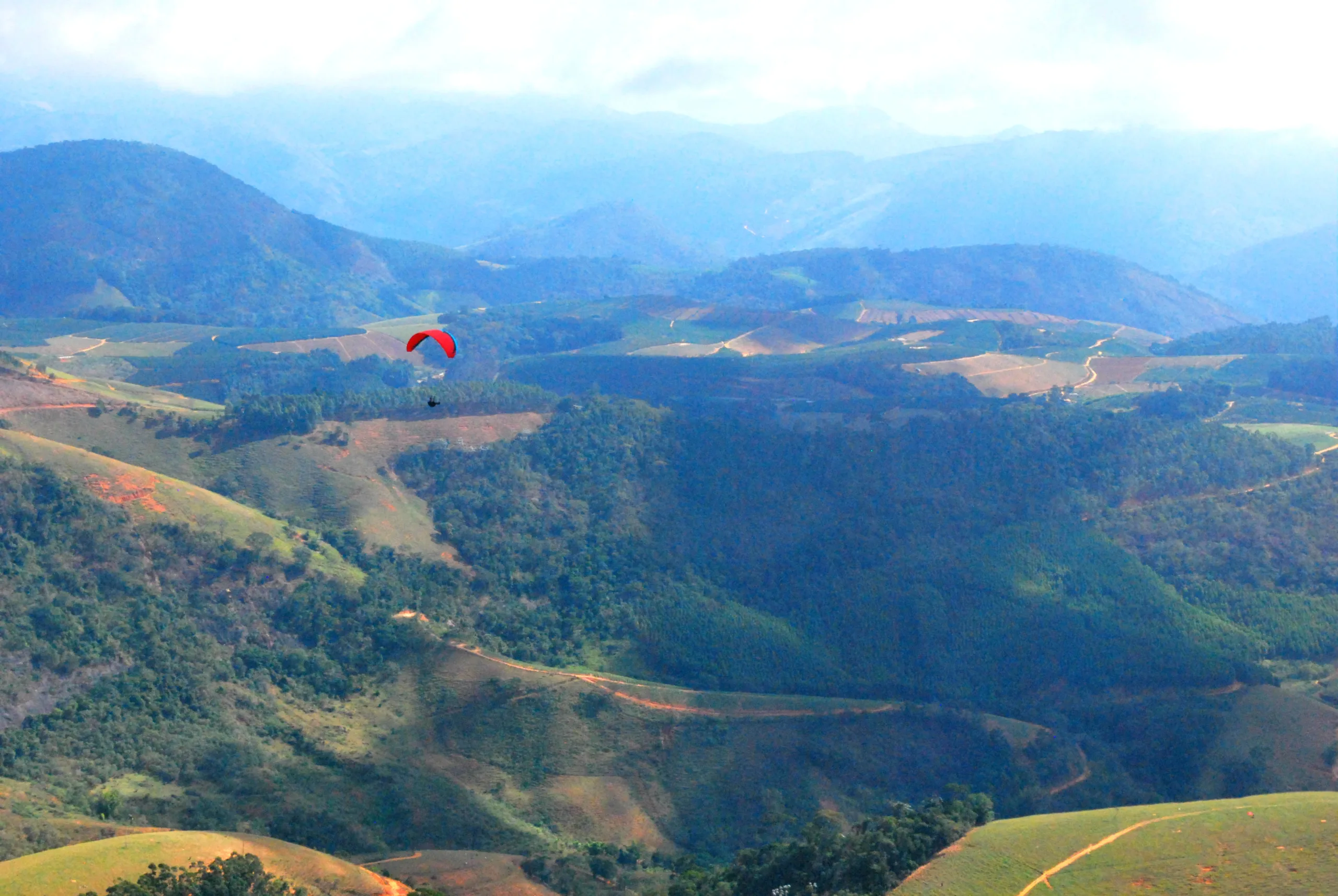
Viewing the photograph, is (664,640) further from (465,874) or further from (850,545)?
(465,874)

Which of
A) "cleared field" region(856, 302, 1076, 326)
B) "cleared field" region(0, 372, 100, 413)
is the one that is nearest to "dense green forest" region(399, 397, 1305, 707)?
"cleared field" region(0, 372, 100, 413)

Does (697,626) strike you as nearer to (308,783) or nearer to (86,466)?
(308,783)

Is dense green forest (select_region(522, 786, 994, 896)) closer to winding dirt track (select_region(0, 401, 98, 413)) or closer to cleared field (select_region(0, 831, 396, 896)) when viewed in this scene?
cleared field (select_region(0, 831, 396, 896))

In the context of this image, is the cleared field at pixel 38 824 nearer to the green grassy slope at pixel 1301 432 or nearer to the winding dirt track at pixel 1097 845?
the winding dirt track at pixel 1097 845

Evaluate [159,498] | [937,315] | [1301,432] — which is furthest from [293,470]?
[937,315]

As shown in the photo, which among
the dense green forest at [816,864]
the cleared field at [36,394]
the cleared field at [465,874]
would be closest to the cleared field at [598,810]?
the dense green forest at [816,864]

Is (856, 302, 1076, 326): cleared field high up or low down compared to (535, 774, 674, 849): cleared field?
up
